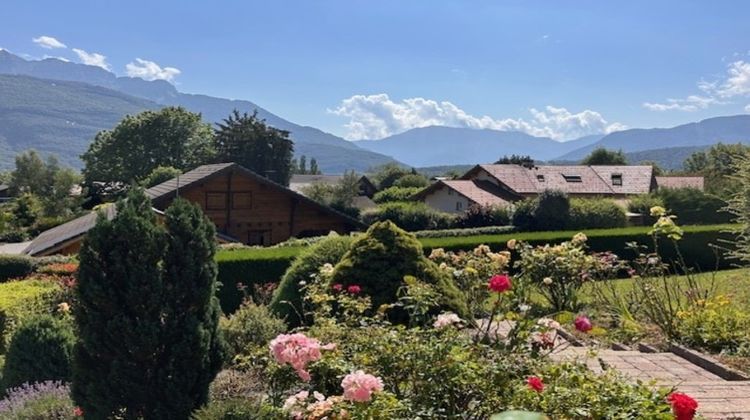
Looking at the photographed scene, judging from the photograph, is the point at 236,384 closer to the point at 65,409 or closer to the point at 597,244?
the point at 65,409

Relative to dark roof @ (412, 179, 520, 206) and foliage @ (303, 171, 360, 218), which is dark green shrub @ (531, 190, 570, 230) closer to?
dark roof @ (412, 179, 520, 206)

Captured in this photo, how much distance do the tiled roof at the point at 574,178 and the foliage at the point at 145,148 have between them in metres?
27.7

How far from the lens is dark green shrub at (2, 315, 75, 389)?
580cm

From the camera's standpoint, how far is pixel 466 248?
16250 millimetres

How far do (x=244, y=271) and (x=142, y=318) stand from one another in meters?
8.99

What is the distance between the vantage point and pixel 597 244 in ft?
59.3

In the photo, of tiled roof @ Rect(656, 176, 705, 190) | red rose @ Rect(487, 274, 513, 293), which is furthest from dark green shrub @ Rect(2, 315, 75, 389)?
tiled roof @ Rect(656, 176, 705, 190)

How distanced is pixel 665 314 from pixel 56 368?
670cm

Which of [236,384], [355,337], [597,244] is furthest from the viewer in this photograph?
[597,244]

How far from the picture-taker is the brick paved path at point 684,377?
3893mm

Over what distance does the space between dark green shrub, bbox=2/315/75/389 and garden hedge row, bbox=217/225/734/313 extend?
22.0 ft

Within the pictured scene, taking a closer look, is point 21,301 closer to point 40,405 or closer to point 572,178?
point 40,405

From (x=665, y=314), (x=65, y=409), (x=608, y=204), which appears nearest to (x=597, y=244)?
(x=608, y=204)

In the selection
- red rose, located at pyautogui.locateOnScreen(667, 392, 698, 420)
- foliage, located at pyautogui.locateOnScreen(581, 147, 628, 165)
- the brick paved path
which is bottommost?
the brick paved path
